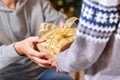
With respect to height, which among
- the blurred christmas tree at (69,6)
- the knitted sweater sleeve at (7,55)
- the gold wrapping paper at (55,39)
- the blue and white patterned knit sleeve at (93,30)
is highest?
the blue and white patterned knit sleeve at (93,30)

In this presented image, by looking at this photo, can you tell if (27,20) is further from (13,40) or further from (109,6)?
(109,6)

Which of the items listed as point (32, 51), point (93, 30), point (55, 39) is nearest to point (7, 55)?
point (32, 51)

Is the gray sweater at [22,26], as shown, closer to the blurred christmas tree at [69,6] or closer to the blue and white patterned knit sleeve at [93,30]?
the blue and white patterned knit sleeve at [93,30]

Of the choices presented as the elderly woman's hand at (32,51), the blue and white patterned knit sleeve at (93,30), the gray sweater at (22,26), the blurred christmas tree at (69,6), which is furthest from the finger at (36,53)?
the blurred christmas tree at (69,6)

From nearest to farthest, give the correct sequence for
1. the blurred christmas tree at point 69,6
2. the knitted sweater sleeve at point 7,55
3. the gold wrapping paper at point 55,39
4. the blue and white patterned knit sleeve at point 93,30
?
the blue and white patterned knit sleeve at point 93,30, the gold wrapping paper at point 55,39, the knitted sweater sleeve at point 7,55, the blurred christmas tree at point 69,6

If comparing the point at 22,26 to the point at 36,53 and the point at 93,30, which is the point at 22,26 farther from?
the point at 93,30

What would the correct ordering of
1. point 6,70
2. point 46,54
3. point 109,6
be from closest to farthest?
point 109,6, point 46,54, point 6,70

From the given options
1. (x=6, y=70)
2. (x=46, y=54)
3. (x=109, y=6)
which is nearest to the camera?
(x=109, y=6)

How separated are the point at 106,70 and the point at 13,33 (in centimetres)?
55

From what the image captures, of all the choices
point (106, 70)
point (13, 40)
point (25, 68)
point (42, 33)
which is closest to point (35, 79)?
point (25, 68)

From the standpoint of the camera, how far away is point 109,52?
66cm

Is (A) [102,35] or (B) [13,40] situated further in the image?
(B) [13,40]

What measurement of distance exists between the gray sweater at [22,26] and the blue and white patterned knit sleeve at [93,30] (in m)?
0.41

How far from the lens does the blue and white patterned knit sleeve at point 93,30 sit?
0.61 metres
